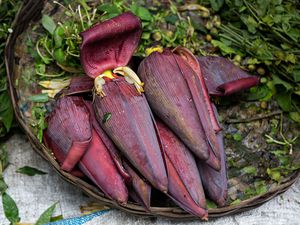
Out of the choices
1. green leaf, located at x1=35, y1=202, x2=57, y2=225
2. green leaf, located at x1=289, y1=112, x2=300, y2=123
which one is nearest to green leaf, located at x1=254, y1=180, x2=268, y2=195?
green leaf, located at x1=289, y1=112, x2=300, y2=123

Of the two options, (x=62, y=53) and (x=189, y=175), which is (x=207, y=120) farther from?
(x=62, y=53)

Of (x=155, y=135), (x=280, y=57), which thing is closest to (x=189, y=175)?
(x=155, y=135)

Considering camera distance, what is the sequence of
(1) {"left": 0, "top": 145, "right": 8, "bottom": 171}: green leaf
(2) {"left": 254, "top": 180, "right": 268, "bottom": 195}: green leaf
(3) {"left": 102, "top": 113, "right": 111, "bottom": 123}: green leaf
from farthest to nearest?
(1) {"left": 0, "top": 145, "right": 8, "bottom": 171}: green leaf, (2) {"left": 254, "top": 180, "right": 268, "bottom": 195}: green leaf, (3) {"left": 102, "top": 113, "right": 111, "bottom": 123}: green leaf

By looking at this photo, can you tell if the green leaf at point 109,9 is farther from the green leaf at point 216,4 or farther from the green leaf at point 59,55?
the green leaf at point 216,4

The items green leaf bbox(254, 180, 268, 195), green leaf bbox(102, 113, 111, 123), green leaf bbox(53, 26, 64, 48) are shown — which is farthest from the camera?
green leaf bbox(53, 26, 64, 48)

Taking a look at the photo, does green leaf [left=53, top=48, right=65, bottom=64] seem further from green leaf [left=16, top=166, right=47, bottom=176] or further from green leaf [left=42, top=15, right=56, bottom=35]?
green leaf [left=16, top=166, right=47, bottom=176]

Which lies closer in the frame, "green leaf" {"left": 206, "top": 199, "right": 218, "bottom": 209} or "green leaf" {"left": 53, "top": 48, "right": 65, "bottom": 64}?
"green leaf" {"left": 206, "top": 199, "right": 218, "bottom": 209}

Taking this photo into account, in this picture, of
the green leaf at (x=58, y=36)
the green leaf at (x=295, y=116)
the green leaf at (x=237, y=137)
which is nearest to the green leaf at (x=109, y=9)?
the green leaf at (x=58, y=36)

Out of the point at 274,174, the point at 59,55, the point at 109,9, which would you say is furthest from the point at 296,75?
the point at 59,55
